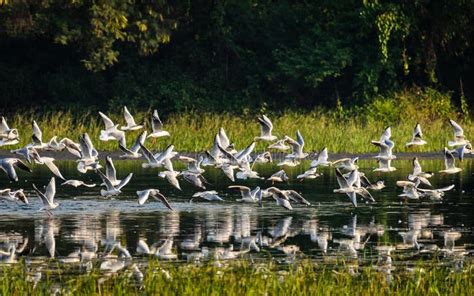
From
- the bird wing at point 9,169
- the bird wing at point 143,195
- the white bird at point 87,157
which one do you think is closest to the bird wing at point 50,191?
the bird wing at point 143,195

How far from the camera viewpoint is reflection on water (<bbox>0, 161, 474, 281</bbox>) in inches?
656

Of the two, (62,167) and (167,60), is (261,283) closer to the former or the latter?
(62,167)

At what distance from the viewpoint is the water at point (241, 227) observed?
55.6 feet

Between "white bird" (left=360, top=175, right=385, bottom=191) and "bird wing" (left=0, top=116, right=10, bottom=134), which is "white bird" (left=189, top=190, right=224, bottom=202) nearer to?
"white bird" (left=360, top=175, right=385, bottom=191)

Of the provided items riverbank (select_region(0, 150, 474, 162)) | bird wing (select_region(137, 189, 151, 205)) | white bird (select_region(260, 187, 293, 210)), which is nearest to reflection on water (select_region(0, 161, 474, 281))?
white bird (select_region(260, 187, 293, 210))

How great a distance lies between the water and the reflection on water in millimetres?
12

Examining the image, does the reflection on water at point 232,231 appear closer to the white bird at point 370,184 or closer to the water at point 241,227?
the water at point 241,227

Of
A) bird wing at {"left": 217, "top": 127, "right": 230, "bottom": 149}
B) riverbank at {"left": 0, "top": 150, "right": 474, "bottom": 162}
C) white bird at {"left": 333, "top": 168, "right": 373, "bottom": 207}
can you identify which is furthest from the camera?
riverbank at {"left": 0, "top": 150, "right": 474, "bottom": 162}

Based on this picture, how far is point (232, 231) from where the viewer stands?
19594 millimetres

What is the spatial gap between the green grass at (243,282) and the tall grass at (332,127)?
79.3 ft

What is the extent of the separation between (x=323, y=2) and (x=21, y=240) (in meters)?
32.4

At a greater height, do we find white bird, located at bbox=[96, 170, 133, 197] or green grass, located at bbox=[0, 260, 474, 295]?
white bird, located at bbox=[96, 170, 133, 197]

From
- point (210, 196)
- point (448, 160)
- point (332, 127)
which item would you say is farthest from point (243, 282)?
point (332, 127)

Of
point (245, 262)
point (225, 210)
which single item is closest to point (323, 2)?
point (225, 210)
